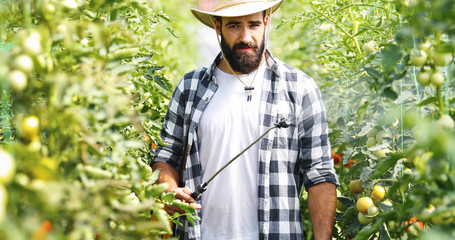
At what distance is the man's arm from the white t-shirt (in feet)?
0.71

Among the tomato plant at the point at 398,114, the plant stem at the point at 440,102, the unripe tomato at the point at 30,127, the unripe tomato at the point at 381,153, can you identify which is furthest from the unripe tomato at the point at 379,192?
the unripe tomato at the point at 30,127

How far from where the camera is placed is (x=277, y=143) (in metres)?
2.15

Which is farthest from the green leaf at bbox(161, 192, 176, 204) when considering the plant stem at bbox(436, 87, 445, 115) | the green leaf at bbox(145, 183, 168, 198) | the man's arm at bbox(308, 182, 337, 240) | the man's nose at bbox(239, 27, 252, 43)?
the man's nose at bbox(239, 27, 252, 43)

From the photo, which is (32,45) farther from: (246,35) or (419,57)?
(246,35)

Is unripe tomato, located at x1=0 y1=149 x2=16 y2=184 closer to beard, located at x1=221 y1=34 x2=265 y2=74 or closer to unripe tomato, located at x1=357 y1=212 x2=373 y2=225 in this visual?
unripe tomato, located at x1=357 y1=212 x2=373 y2=225

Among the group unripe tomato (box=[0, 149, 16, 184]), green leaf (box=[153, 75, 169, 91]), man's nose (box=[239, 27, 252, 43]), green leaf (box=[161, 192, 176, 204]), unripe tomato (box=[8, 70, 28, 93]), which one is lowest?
green leaf (box=[161, 192, 176, 204])

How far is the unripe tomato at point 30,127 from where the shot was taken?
0.93 m

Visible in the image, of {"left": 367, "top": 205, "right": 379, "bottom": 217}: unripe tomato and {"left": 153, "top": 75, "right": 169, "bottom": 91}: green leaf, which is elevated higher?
{"left": 153, "top": 75, "right": 169, "bottom": 91}: green leaf

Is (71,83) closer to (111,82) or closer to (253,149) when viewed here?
(111,82)

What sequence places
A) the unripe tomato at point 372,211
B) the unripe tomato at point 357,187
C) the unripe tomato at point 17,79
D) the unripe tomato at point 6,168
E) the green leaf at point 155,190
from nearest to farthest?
the unripe tomato at point 6,168
the unripe tomato at point 17,79
the green leaf at point 155,190
the unripe tomato at point 372,211
the unripe tomato at point 357,187

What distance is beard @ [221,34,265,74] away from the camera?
2.27 m

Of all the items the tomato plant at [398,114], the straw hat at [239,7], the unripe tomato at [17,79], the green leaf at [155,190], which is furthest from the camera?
the straw hat at [239,7]

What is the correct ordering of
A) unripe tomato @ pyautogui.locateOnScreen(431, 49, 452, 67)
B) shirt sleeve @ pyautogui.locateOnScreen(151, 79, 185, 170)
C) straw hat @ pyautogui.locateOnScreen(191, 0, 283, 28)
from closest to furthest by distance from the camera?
unripe tomato @ pyautogui.locateOnScreen(431, 49, 452, 67), straw hat @ pyautogui.locateOnScreen(191, 0, 283, 28), shirt sleeve @ pyautogui.locateOnScreen(151, 79, 185, 170)

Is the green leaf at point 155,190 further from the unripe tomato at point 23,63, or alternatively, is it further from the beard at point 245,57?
the beard at point 245,57
